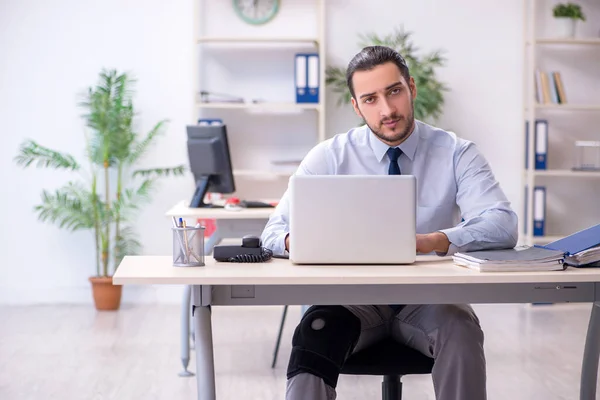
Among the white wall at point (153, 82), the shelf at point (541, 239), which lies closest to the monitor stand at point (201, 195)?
the white wall at point (153, 82)

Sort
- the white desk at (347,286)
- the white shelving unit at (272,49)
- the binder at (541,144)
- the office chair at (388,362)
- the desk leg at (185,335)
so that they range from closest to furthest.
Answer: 1. the white desk at (347,286)
2. the office chair at (388,362)
3. the desk leg at (185,335)
4. the white shelving unit at (272,49)
5. the binder at (541,144)

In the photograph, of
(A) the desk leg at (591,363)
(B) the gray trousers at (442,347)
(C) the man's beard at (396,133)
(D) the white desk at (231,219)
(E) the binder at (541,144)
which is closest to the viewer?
(B) the gray trousers at (442,347)

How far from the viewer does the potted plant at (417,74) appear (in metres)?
5.38

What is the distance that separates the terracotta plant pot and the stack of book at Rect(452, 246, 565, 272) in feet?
12.3

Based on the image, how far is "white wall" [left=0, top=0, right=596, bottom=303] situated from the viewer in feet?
18.5

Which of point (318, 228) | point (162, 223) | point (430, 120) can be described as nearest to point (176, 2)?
point (162, 223)

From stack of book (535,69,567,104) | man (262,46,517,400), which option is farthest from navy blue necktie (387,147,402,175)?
stack of book (535,69,567,104)

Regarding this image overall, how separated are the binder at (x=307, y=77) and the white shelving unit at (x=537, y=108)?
4.59ft

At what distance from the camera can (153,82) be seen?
5.68m

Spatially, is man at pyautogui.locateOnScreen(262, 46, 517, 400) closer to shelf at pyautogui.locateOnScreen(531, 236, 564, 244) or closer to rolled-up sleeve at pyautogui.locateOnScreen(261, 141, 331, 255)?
rolled-up sleeve at pyautogui.locateOnScreen(261, 141, 331, 255)

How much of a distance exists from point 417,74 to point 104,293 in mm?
2416

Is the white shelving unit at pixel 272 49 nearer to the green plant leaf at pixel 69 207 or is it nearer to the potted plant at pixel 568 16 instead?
the green plant leaf at pixel 69 207

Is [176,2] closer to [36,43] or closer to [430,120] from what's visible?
[36,43]

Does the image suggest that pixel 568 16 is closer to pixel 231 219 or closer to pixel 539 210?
pixel 539 210
